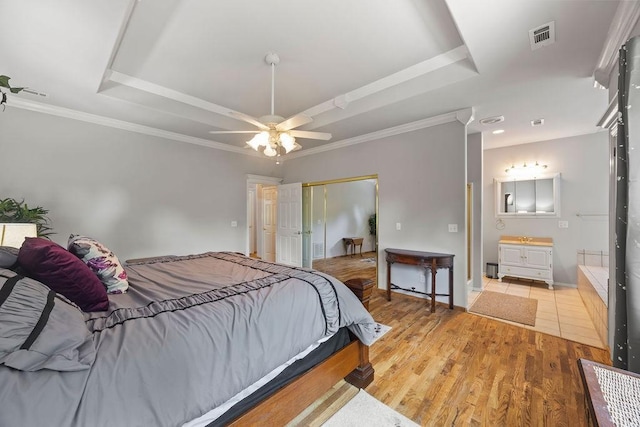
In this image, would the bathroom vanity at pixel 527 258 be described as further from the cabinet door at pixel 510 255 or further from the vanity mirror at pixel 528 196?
the vanity mirror at pixel 528 196

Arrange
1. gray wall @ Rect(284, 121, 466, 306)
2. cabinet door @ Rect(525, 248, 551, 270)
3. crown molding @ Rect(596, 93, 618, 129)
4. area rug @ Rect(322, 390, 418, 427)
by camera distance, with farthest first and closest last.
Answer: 1. cabinet door @ Rect(525, 248, 551, 270)
2. gray wall @ Rect(284, 121, 466, 306)
3. crown molding @ Rect(596, 93, 618, 129)
4. area rug @ Rect(322, 390, 418, 427)

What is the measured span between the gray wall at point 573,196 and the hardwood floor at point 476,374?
2710mm

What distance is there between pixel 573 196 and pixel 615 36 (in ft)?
11.5

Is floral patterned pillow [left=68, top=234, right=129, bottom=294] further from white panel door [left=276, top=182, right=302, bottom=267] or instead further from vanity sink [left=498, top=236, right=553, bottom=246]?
vanity sink [left=498, top=236, right=553, bottom=246]

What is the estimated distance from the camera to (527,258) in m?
4.57

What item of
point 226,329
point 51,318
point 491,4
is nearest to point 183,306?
point 226,329

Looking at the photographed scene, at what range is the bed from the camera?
0.85 metres

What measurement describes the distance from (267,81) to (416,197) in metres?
2.60

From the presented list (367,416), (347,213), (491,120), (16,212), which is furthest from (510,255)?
(16,212)

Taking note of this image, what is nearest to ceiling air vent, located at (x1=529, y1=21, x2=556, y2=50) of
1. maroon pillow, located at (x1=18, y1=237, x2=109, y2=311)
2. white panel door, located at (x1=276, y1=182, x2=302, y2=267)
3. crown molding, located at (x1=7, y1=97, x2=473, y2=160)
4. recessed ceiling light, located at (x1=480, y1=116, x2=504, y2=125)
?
crown molding, located at (x1=7, y1=97, x2=473, y2=160)

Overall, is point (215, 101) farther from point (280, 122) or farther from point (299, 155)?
point (299, 155)

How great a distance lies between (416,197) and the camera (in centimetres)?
387

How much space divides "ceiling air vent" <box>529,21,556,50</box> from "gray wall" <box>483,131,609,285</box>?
3.52m

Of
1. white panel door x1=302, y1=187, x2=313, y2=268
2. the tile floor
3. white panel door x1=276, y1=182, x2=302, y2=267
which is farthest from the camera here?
white panel door x1=302, y1=187, x2=313, y2=268
